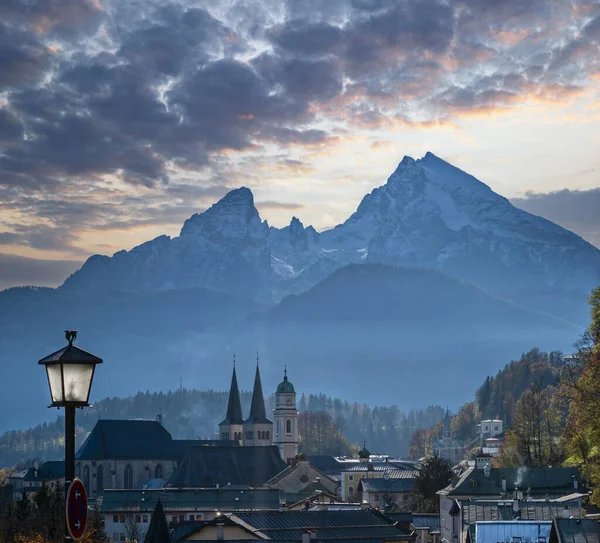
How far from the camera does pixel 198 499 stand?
150m

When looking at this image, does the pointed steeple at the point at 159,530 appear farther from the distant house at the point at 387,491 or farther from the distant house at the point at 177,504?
the distant house at the point at 387,491

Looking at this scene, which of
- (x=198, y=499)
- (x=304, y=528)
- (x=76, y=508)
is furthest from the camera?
(x=198, y=499)

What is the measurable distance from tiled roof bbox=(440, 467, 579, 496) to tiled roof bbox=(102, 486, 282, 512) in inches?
1172

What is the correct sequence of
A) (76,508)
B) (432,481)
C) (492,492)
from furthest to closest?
(432,481), (492,492), (76,508)

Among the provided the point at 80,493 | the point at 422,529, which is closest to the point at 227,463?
the point at 422,529

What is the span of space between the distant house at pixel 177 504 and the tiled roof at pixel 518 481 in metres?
27.2

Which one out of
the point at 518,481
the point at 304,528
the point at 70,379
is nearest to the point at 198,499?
the point at 518,481

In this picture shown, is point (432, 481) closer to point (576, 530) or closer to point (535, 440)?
point (535, 440)

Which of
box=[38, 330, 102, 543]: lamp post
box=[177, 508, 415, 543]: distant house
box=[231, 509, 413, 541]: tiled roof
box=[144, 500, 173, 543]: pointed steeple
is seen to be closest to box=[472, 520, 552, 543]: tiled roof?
box=[177, 508, 415, 543]: distant house

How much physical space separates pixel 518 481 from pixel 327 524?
87.2ft

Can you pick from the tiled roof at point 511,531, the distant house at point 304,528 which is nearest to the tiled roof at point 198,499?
the distant house at point 304,528

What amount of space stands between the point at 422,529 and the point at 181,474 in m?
73.4

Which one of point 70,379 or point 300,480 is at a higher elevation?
point 300,480

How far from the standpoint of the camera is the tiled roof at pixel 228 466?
7362 inches
